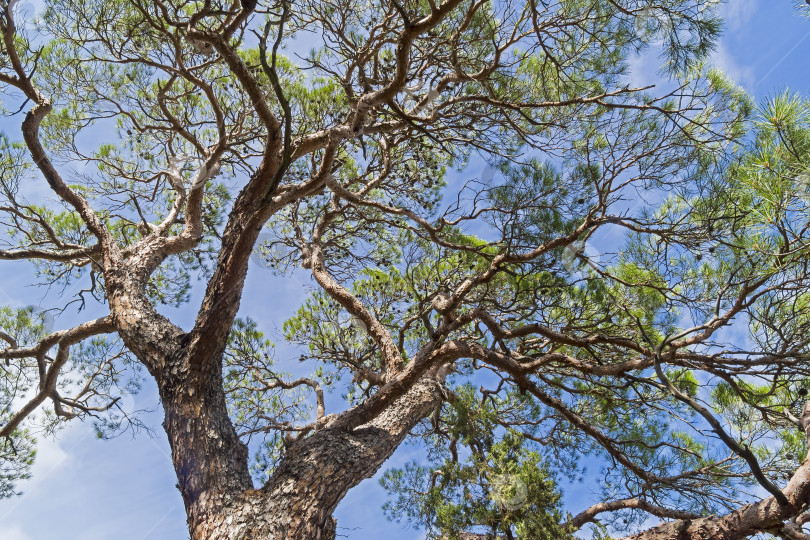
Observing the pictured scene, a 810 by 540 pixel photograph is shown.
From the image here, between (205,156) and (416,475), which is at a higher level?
(205,156)

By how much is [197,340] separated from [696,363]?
8.27 feet

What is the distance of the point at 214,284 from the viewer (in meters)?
2.73

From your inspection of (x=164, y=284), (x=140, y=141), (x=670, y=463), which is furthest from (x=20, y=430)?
(x=670, y=463)

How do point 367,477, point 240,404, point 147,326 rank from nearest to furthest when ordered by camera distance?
point 367,477 → point 147,326 → point 240,404

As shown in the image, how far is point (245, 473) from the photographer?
2.45m

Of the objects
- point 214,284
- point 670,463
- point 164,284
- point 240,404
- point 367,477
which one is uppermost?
point 164,284

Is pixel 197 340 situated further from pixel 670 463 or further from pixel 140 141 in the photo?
pixel 670 463

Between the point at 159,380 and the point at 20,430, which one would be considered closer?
the point at 159,380

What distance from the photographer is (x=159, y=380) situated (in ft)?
8.64

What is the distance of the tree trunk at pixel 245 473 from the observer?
2184 millimetres

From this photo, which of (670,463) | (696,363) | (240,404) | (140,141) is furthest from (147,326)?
(670,463)

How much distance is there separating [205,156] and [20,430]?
10.6 ft

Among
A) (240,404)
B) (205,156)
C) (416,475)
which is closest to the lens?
(205,156)

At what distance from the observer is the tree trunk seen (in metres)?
2.18
